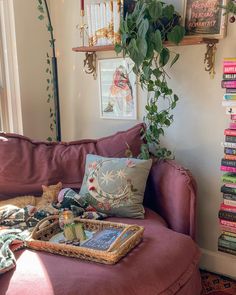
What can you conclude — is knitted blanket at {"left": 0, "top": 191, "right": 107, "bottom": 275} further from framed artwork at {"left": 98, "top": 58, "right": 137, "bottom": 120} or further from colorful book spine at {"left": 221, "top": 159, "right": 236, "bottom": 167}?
framed artwork at {"left": 98, "top": 58, "right": 137, "bottom": 120}

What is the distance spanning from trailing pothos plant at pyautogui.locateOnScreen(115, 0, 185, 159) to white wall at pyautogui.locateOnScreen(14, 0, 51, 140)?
0.82 meters

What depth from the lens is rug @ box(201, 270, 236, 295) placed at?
1953 millimetres

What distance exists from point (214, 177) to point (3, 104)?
5.06 ft

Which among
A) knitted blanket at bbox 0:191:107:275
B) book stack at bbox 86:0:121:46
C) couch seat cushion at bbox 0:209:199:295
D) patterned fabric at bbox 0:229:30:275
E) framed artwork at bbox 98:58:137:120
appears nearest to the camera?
couch seat cushion at bbox 0:209:199:295

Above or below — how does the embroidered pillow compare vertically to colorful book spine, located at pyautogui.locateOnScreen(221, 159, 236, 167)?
below

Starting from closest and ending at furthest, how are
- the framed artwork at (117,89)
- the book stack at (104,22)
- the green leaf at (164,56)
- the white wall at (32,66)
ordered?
the green leaf at (164,56)
the book stack at (104,22)
the framed artwork at (117,89)
the white wall at (32,66)

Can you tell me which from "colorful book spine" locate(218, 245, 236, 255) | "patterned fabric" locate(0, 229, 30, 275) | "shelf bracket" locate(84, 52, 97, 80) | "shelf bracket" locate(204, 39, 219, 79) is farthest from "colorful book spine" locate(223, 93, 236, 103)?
"patterned fabric" locate(0, 229, 30, 275)

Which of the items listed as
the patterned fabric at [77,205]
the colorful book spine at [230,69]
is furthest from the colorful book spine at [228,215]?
the colorful book spine at [230,69]

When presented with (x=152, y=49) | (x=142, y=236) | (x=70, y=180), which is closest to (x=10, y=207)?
(x=70, y=180)

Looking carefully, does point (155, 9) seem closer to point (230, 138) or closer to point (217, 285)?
point (230, 138)

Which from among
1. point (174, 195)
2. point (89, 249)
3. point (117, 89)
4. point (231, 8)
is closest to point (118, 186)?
point (174, 195)

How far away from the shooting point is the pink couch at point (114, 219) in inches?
50.8

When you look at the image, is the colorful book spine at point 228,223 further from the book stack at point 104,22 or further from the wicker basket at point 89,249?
the book stack at point 104,22

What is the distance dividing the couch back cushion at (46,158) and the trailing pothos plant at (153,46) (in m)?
0.13
